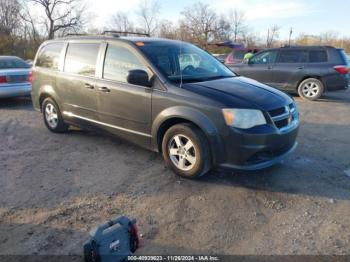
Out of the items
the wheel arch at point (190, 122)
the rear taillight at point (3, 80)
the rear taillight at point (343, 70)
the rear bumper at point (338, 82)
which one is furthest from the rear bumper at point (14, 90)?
the rear taillight at point (343, 70)

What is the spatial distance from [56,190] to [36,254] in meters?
1.19

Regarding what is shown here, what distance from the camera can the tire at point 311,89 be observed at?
928 cm

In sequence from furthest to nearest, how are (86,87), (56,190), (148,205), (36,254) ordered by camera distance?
(86,87) → (56,190) → (148,205) → (36,254)

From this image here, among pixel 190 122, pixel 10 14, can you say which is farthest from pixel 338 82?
pixel 10 14

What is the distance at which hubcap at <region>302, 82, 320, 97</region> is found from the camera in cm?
938

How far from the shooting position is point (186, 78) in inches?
159

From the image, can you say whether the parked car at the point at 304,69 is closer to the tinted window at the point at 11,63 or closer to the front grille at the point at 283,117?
the front grille at the point at 283,117

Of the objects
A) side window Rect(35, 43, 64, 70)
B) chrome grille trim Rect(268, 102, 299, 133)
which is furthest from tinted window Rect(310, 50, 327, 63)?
side window Rect(35, 43, 64, 70)

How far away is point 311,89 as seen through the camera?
949 centimetres

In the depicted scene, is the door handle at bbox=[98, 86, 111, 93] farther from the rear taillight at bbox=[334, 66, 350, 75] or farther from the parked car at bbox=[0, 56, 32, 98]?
the rear taillight at bbox=[334, 66, 350, 75]

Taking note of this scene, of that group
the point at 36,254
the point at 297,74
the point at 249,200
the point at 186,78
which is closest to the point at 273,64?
the point at 297,74

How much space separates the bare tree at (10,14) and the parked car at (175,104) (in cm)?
4181

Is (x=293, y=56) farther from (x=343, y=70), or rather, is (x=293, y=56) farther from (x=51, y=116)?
(x=51, y=116)

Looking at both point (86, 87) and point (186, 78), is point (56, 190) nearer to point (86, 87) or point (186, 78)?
point (86, 87)
